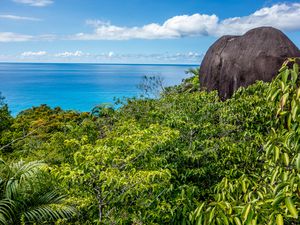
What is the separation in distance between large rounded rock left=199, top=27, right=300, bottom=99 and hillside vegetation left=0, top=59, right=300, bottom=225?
3727mm

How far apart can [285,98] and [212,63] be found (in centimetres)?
1305

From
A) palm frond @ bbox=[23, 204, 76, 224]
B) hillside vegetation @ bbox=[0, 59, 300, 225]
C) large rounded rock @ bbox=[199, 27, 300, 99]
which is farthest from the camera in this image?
large rounded rock @ bbox=[199, 27, 300, 99]

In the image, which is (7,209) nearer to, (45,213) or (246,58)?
(45,213)

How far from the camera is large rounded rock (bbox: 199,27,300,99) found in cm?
1321

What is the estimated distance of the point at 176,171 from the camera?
5.63 meters

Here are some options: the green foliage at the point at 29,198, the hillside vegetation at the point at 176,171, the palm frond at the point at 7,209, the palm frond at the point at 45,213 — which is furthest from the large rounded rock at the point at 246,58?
the palm frond at the point at 7,209

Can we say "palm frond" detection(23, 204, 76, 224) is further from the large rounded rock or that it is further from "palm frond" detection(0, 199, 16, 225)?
the large rounded rock

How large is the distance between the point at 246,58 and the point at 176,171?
933 cm

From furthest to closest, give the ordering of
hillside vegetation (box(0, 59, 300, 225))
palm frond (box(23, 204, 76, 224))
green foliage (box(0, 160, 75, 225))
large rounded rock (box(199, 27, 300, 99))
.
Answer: large rounded rock (box(199, 27, 300, 99)) → green foliage (box(0, 160, 75, 225)) → palm frond (box(23, 204, 76, 224)) → hillside vegetation (box(0, 59, 300, 225))

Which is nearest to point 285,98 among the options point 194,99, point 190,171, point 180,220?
point 180,220

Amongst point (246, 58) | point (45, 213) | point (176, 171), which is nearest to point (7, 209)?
point (45, 213)

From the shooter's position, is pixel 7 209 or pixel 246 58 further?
pixel 246 58

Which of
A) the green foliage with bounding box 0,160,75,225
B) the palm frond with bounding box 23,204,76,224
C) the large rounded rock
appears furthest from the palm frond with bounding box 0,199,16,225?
the large rounded rock

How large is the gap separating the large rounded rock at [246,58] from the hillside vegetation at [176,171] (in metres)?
3.73
